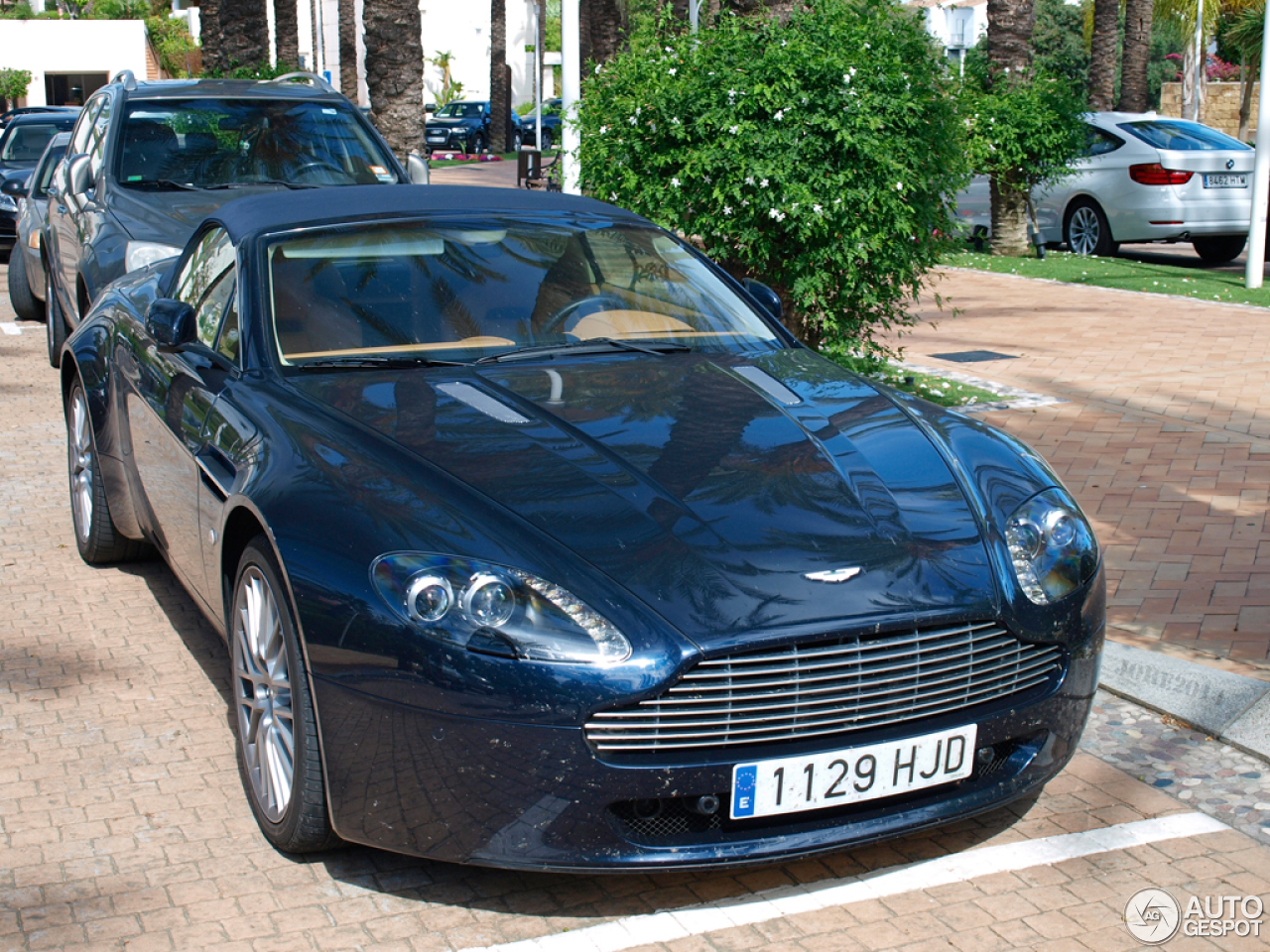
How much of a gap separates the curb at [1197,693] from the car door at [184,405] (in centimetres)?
280

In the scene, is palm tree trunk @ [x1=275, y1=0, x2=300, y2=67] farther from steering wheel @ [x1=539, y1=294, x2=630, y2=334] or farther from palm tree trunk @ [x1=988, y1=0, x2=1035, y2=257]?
steering wheel @ [x1=539, y1=294, x2=630, y2=334]

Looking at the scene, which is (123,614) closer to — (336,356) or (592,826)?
(336,356)

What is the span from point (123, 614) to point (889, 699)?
321 cm

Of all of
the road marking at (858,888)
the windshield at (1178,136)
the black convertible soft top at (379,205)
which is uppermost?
the windshield at (1178,136)

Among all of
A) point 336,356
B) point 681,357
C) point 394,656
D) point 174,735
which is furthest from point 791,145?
point 394,656

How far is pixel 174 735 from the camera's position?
4.15m

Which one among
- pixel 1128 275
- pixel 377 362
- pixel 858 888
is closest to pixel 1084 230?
pixel 1128 275

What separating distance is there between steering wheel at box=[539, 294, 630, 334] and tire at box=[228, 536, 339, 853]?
1327 mm

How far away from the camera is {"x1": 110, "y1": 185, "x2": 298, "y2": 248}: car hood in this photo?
8047 millimetres

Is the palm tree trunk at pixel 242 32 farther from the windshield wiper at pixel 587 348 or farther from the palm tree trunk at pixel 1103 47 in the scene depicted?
the windshield wiper at pixel 587 348

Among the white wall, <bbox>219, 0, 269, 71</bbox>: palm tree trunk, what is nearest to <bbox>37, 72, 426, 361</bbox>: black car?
<bbox>219, 0, 269, 71</bbox>: palm tree trunk

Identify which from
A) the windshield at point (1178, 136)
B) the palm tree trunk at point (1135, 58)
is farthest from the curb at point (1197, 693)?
the palm tree trunk at point (1135, 58)

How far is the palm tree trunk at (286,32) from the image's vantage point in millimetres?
25908

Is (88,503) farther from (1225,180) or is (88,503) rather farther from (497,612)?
(1225,180)
